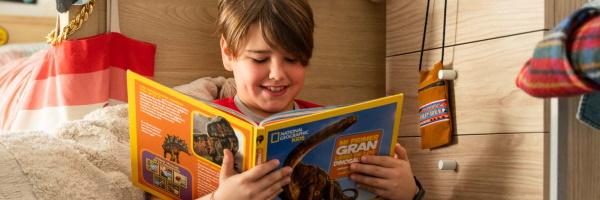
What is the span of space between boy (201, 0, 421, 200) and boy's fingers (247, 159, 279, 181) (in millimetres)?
163

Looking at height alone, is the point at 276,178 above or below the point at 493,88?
below

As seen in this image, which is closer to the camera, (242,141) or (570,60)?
(570,60)

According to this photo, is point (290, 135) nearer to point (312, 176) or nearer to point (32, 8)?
point (312, 176)

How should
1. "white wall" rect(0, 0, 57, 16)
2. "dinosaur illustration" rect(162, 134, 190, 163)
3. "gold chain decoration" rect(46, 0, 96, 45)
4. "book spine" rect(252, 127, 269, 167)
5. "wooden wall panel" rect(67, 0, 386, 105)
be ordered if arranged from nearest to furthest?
"book spine" rect(252, 127, 269, 167) < "dinosaur illustration" rect(162, 134, 190, 163) < "gold chain decoration" rect(46, 0, 96, 45) < "wooden wall panel" rect(67, 0, 386, 105) < "white wall" rect(0, 0, 57, 16)

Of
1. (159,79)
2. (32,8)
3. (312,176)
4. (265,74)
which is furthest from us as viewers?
(32,8)

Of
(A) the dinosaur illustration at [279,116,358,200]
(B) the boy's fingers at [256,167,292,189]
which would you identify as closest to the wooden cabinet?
(A) the dinosaur illustration at [279,116,358,200]

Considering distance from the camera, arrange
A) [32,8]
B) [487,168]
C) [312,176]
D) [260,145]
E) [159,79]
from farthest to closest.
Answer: [32,8]
[159,79]
[487,168]
[312,176]
[260,145]

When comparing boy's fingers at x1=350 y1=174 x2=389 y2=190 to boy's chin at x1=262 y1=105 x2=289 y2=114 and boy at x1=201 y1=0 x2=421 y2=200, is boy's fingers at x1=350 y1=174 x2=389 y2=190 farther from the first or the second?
boy's chin at x1=262 y1=105 x2=289 y2=114

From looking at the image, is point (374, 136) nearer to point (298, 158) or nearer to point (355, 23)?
point (298, 158)

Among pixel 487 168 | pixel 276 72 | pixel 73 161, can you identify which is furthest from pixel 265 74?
pixel 487 168

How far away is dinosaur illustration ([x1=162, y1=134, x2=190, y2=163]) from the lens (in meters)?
0.97

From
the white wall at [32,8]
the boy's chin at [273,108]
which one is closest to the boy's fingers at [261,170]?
the boy's chin at [273,108]

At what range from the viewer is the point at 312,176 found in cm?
99

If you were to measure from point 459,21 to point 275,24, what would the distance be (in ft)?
1.34
